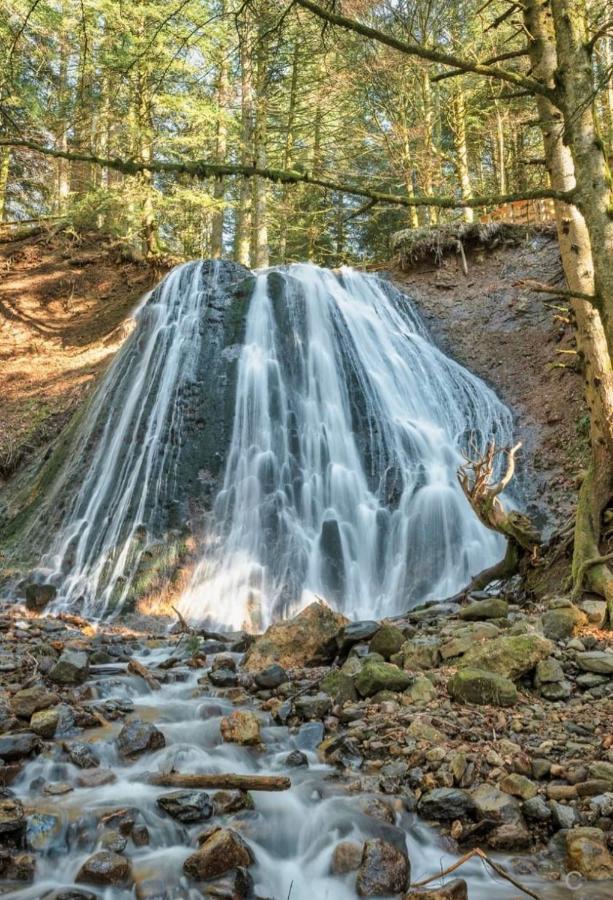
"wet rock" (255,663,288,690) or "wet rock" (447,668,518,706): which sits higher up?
"wet rock" (447,668,518,706)

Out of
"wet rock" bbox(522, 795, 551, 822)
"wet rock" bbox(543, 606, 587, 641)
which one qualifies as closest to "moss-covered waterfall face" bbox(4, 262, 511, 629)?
"wet rock" bbox(543, 606, 587, 641)

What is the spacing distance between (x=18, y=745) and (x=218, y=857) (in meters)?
1.48

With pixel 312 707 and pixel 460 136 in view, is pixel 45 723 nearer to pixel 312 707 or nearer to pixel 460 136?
pixel 312 707

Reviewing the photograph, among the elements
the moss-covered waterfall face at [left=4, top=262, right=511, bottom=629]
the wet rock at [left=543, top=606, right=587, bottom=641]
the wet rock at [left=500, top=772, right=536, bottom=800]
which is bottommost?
the wet rock at [left=500, top=772, right=536, bottom=800]

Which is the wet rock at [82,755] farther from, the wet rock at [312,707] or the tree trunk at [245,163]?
the tree trunk at [245,163]

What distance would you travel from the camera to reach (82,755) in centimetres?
365

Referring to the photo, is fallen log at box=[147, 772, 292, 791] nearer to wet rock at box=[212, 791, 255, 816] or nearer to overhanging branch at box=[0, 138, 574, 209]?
wet rock at box=[212, 791, 255, 816]

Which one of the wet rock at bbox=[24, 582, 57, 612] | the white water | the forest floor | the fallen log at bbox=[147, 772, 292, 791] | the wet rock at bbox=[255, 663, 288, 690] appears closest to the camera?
the fallen log at bbox=[147, 772, 292, 791]

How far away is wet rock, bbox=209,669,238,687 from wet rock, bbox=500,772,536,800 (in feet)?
8.19

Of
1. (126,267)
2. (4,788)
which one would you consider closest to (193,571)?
(4,788)

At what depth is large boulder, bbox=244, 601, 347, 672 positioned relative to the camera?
17.3ft

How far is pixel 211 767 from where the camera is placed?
12.2 ft

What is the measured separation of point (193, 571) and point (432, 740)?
5.22m

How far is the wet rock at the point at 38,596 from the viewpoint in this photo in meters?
7.71
